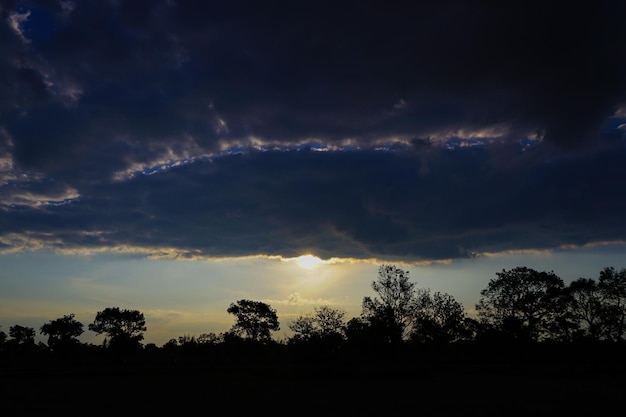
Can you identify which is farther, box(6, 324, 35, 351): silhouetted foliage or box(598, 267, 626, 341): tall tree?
box(6, 324, 35, 351): silhouetted foliage

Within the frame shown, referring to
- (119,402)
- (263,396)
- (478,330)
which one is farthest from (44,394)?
(478,330)

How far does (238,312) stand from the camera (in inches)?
4050

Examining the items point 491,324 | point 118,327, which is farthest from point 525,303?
point 118,327

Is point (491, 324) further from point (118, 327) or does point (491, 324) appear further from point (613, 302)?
point (118, 327)

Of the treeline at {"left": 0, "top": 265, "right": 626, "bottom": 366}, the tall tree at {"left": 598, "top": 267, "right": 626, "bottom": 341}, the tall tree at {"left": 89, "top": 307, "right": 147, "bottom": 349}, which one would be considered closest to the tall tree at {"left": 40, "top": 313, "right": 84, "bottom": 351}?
the tall tree at {"left": 89, "top": 307, "right": 147, "bottom": 349}

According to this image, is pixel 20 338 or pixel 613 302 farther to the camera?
pixel 20 338

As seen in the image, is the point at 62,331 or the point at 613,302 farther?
the point at 62,331

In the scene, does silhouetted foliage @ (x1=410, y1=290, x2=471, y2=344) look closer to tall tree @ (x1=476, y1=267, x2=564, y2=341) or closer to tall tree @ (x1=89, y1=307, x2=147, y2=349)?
tall tree @ (x1=476, y1=267, x2=564, y2=341)

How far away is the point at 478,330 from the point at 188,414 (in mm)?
63220

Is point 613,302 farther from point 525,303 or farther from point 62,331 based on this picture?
point 62,331

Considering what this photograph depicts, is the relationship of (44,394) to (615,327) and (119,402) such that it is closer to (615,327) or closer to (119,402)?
(119,402)

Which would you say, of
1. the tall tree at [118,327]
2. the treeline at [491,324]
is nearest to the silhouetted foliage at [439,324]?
the treeline at [491,324]

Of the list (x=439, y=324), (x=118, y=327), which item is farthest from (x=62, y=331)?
(x=439, y=324)

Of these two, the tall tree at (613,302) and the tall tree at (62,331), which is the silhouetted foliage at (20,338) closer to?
the tall tree at (62,331)
